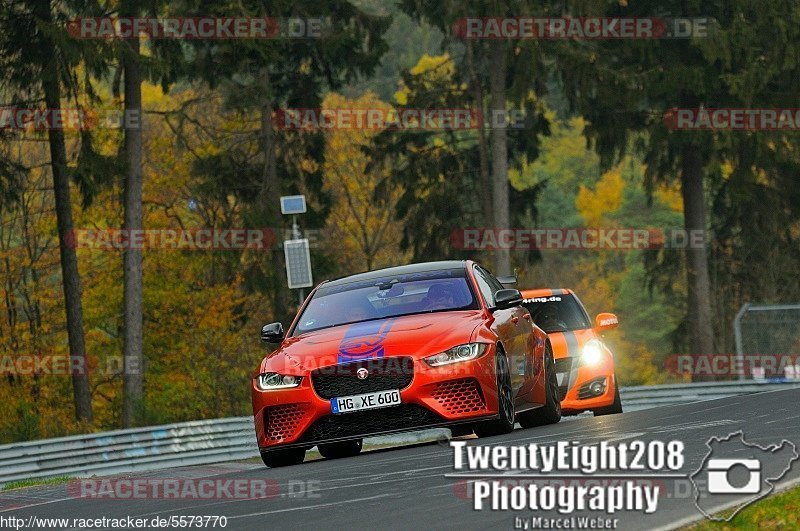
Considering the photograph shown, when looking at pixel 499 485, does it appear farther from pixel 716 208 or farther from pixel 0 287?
pixel 0 287

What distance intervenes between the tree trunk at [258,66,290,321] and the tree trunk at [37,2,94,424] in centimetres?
603

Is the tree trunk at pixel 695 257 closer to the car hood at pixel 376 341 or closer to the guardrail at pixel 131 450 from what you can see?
the guardrail at pixel 131 450

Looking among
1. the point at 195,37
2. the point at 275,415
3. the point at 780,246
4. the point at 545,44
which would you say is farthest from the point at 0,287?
the point at 275,415

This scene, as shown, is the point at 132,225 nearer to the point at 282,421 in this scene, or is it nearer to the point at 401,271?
the point at 401,271

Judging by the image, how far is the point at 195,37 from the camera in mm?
35812

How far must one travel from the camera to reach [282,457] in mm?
13852

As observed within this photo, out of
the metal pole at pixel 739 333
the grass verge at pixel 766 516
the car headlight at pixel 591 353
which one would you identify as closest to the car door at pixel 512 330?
the car headlight at pixel 591 353

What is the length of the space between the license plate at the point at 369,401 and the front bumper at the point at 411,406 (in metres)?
0.04

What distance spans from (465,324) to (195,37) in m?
23.7

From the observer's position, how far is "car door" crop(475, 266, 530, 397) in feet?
45.7

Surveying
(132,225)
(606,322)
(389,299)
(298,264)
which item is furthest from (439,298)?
(132,225)

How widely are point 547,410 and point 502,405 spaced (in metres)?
2.41

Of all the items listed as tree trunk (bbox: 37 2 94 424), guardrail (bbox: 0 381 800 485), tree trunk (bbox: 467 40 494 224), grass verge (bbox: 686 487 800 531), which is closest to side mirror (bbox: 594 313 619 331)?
guardrail (bbox: 0 381 800 485)

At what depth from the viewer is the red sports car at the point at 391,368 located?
12812 millimetres
